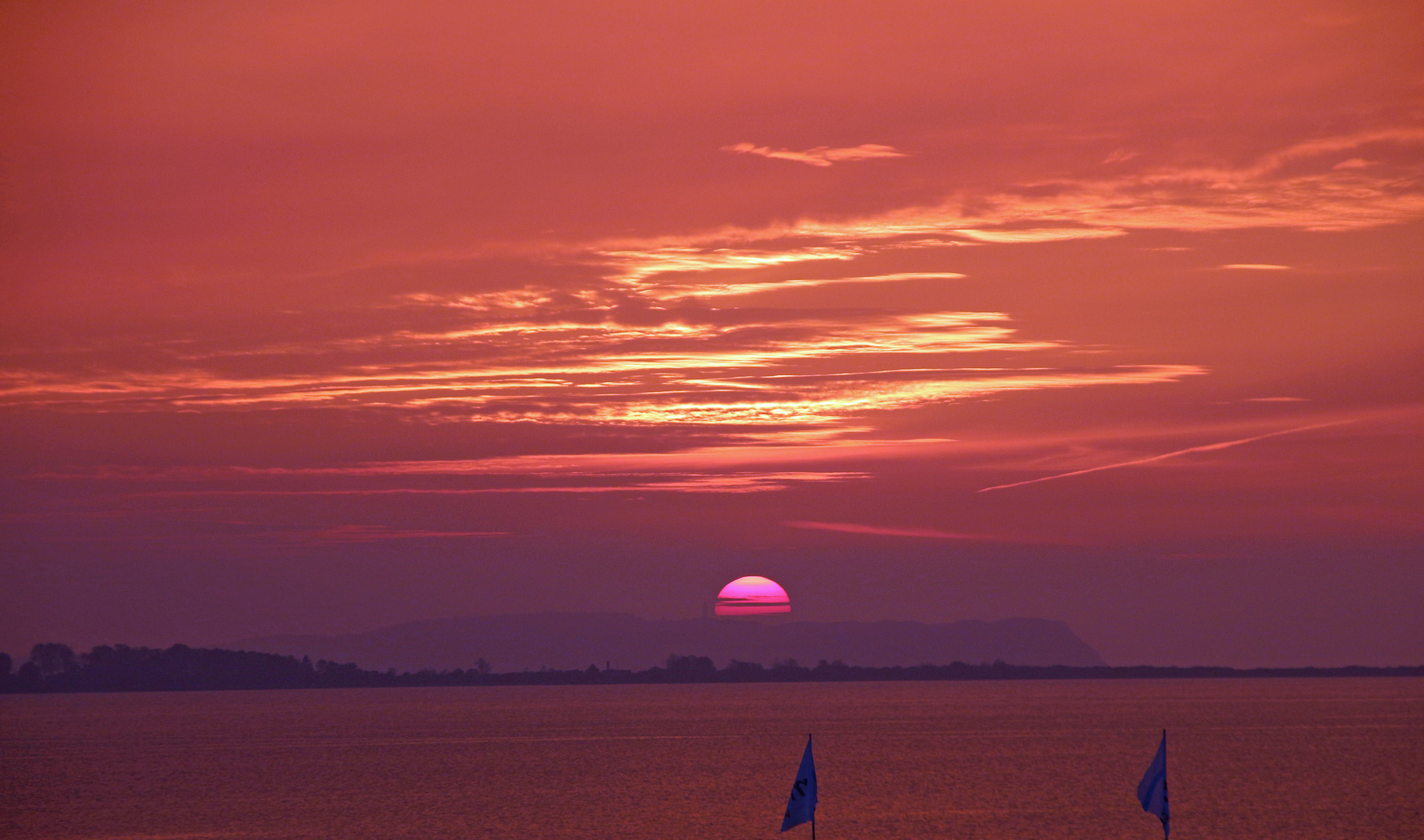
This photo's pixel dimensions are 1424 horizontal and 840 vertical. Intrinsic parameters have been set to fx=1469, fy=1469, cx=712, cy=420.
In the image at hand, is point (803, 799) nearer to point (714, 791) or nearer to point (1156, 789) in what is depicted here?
point (1156, 789)

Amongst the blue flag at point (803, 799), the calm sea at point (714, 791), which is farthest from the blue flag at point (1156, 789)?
the calm sea at point (714, 791)

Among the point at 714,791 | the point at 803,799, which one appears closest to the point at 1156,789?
the point at 803,799

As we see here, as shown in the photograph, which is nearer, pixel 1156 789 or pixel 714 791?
pixel 1156 789

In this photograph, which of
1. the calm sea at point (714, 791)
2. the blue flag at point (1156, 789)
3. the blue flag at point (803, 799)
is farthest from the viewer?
the calm sea at point (714, 791)

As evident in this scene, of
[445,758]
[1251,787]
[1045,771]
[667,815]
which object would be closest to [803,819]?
[667,815]

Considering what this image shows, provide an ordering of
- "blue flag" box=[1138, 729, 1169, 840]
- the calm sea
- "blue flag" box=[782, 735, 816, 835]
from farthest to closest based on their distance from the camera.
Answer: the calm sea → "blue flag" box=[1138, 729, 1169, 840] → "blue flag" box=[782, 735, 816, 835]

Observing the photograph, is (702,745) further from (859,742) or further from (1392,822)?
(1392,822)

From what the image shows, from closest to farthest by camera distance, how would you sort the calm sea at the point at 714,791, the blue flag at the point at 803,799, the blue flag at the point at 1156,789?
the blue flag at the point at 803,799 → the blue flag at the point at 1156,789 → the calm sea at the point at 714,791

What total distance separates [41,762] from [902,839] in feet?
413

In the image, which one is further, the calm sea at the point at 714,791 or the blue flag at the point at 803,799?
the calm sea at the point at 714,791

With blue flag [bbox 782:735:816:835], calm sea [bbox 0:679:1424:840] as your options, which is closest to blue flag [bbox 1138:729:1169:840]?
blue flag [bbox 782:735:816:835]

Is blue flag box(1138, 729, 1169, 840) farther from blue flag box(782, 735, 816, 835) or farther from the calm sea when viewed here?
the calm sea

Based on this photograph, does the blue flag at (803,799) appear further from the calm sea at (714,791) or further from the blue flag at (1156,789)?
the calm sea at (714,791)

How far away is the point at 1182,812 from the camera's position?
100438 millimetres
